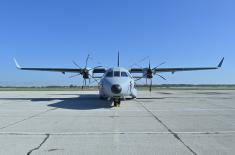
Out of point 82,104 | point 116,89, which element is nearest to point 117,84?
point 116,89

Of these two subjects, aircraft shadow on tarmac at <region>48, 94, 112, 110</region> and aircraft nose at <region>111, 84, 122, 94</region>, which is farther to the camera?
aircraft shadow on tarmac at <region>48, 94, 112, 110</region>

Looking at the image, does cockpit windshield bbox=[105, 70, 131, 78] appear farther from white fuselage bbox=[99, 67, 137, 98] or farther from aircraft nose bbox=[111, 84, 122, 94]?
aircraft nose bbox=[111, 84, 122, 94]

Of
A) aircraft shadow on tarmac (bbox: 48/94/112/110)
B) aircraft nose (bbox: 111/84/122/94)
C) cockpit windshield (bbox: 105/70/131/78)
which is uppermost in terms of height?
cockpit windshield (bbox: 105/70/131/78)

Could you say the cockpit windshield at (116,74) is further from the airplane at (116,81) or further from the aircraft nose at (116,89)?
the aircraft nose at (116,89)

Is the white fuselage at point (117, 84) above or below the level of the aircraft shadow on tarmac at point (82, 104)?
above

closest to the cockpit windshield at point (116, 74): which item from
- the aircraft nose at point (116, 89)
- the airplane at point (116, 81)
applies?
the airplane at point (116, 81)

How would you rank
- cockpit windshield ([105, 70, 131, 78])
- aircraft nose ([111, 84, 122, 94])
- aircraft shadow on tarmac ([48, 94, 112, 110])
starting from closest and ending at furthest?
aircraft nose ([111, 84, 122, 94]), aircraft shadow on tarmac ([48, 94, 112, 110]), cockpit windshield ([105, 70, 131, 78])

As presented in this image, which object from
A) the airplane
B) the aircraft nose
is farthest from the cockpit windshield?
the aircraft nose

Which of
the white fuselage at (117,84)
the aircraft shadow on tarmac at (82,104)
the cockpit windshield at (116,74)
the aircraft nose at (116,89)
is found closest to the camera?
the aircraft nose at (116,89)

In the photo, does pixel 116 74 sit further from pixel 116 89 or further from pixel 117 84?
pixel 116 89

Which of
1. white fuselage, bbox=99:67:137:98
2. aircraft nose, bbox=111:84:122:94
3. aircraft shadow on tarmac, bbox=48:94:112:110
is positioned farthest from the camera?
aircraft shadow on tarmac, bbox=48:94:112:110

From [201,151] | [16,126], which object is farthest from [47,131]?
[201,151]

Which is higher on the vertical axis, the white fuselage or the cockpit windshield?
the cockpit windshield

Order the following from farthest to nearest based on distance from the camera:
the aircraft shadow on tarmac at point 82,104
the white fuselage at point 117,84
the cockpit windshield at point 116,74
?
the cockpit windshield at point 116,74
the aircraft shadow on tarmac at point 82,104
the white fuselage at point 117,84
